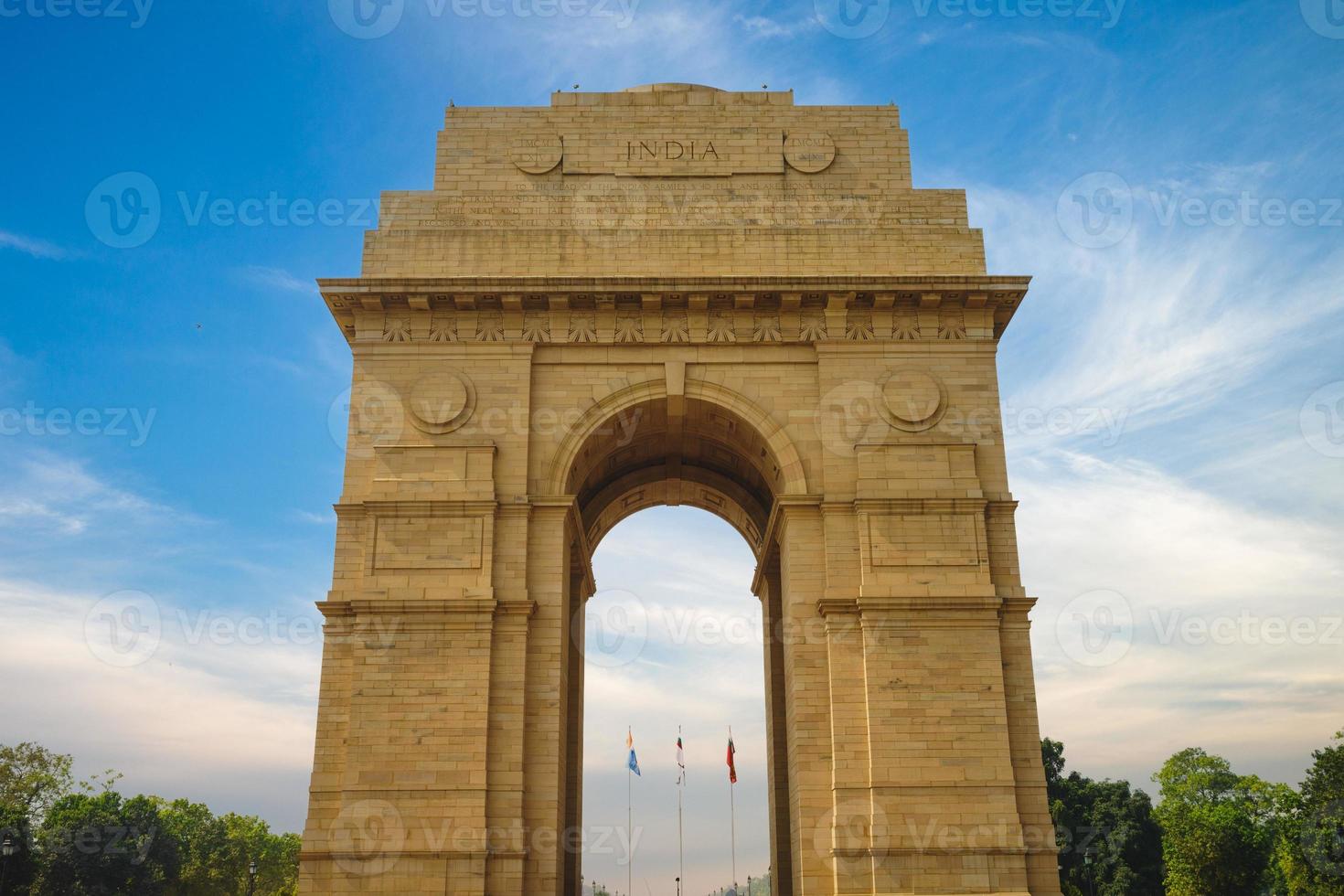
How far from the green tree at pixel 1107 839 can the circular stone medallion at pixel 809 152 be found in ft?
139

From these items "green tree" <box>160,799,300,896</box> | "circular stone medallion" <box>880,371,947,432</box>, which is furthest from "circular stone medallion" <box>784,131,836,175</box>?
"green tree" <box>160,799,300,896</box>

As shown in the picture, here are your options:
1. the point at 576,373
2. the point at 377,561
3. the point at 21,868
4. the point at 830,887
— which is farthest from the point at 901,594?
the point at 21,868

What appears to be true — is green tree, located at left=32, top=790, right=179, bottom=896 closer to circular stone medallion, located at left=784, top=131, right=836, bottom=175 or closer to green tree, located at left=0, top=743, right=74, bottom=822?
green tree, located at left=0, top=743, right=74, bottom=822

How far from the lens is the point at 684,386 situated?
26172 mm

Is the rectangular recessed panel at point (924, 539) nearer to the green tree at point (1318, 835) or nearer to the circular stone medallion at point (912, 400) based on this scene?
the circular stone medallion at point (912, 400)

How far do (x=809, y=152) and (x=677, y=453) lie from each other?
849cm

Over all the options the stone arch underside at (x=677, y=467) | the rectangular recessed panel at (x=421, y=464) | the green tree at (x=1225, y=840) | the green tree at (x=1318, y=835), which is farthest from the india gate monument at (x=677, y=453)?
the green tree at (x=1225, y=840)

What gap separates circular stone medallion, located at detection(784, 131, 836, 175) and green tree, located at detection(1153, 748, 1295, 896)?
40.8 metres

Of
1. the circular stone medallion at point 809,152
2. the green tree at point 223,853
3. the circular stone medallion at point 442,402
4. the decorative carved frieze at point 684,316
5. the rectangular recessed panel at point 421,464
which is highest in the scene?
the circular stone medallion at point 809,152

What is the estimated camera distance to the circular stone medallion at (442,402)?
25375mm

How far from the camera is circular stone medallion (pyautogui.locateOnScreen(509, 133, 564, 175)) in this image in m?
28.1

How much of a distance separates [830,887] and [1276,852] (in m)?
41.5

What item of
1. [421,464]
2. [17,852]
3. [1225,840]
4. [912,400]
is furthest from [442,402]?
[1225,840]

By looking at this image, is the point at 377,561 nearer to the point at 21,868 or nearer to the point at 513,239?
the point at 513,239
